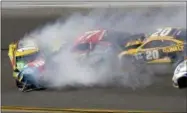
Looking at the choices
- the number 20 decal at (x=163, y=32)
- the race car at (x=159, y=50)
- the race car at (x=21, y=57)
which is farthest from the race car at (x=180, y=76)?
A: the race car at (x=21, y=57)

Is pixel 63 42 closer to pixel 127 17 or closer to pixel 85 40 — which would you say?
pixel 85 40

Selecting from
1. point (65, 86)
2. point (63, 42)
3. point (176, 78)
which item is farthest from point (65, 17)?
point (176, 78)

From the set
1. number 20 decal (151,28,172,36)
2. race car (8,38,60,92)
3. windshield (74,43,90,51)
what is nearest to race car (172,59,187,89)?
number 20 decal (151,28,172,36)

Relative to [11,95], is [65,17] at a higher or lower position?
higher

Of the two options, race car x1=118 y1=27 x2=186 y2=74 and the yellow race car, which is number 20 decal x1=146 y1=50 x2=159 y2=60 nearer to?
race car x1=118 y1=27 x2=186 y2=74

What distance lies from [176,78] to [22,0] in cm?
487

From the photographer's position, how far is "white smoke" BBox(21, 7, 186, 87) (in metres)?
10.7

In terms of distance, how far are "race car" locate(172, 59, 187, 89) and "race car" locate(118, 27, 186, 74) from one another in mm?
421

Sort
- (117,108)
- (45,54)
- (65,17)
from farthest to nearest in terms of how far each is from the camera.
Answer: (65,17) → (45,54) → (117,108)

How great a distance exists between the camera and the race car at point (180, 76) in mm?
9852

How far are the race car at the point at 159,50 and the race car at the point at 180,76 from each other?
42 cm

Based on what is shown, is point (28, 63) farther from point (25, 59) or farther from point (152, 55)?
point (152, 55)

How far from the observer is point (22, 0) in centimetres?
1294

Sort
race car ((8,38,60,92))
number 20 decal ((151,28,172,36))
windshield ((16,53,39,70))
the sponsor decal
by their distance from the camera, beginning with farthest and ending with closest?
windshield ((16,53,39,70)) < number 20 decal ((151,28,172,36)) < race car ((8,38,60,92)) < the sponsor decal
